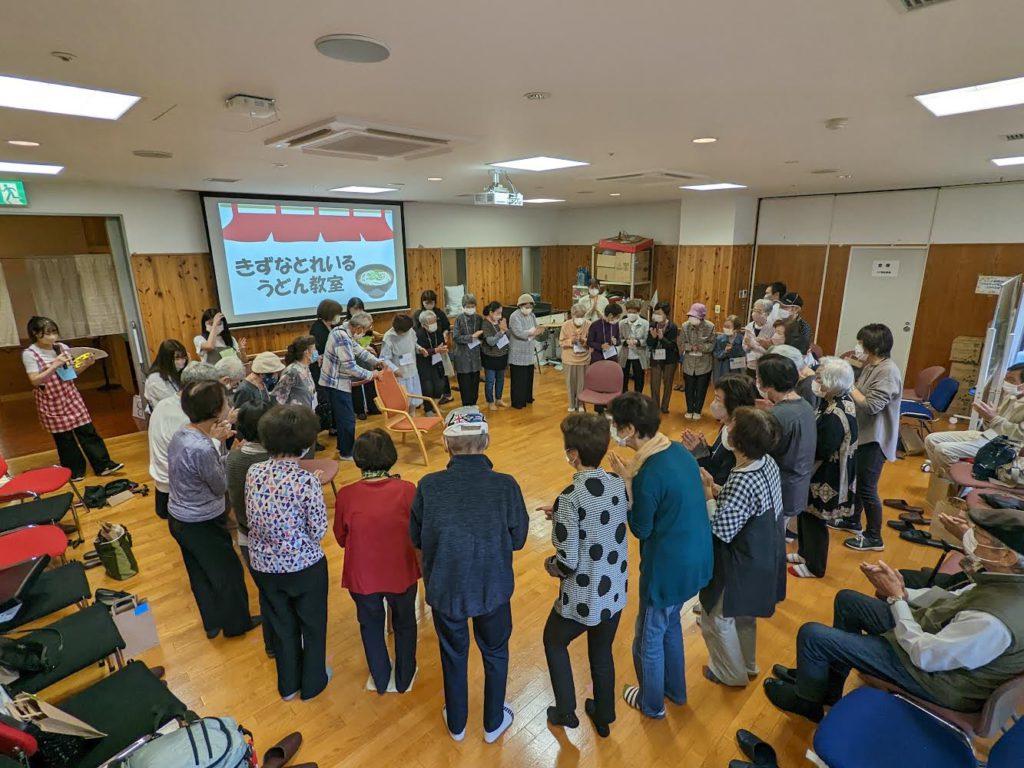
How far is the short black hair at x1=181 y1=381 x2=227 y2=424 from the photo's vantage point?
2.39 m

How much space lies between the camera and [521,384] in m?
7.03

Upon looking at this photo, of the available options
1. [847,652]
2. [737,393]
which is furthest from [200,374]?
[847,652]

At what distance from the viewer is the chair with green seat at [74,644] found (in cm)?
206

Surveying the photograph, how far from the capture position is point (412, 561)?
223 centimetres

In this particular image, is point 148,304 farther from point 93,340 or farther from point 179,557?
point 179,557

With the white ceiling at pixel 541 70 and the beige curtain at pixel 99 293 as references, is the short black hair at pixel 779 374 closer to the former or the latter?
the white ceiling at pixel 541 70

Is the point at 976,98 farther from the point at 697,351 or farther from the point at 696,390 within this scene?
the point at 696,390

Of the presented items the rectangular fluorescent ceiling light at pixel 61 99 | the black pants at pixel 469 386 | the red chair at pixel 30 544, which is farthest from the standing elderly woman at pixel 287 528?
the black pants at pixel 469 386

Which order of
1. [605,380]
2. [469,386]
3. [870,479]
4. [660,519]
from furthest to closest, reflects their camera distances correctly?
[469,386] < [605,380] < [870,479] < [660,519]

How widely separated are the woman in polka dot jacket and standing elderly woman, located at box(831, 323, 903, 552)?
250 cm

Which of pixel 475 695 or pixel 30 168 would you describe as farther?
pixel 30 168

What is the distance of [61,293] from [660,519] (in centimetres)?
847

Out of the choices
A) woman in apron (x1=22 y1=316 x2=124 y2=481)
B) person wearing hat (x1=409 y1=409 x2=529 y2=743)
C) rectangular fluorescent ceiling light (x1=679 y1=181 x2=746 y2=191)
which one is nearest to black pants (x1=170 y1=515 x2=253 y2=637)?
person wearing hat (x1=409 y1=409 x2=529 y2=743)

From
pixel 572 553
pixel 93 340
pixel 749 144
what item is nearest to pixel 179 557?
pixel 572 553
